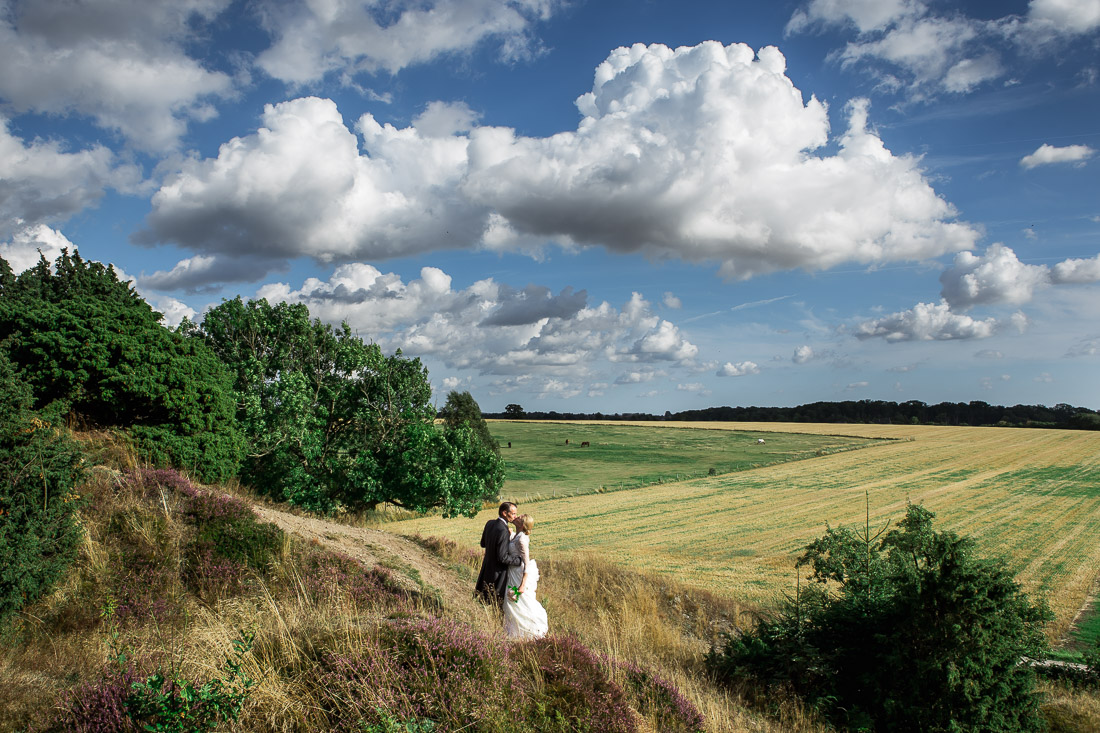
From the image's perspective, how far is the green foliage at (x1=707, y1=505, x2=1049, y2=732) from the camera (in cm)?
675

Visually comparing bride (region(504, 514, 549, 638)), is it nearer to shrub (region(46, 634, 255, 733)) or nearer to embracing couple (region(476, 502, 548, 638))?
embracing couple (region(476, 502, 548, 638))

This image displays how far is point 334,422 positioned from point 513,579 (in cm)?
1582

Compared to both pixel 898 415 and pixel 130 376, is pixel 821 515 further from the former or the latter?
pixel 898 415

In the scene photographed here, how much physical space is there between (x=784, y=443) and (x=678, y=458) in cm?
1755

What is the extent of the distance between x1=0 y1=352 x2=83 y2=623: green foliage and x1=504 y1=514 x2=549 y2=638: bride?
5.24 metres

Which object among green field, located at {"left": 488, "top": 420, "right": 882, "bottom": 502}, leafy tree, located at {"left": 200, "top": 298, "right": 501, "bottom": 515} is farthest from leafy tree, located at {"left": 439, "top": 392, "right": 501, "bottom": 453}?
leafy tree, located at {"left": 200, "top": 298, "right": 501, "bottom": 515}

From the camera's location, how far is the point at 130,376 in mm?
13406

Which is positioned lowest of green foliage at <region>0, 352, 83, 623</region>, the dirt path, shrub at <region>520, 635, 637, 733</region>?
the dirt path

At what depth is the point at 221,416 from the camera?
15750 mm

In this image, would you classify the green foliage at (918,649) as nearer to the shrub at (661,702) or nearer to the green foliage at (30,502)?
the shrub at (661,702)

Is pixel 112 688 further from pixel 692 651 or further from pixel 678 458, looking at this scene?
pixel 678 458

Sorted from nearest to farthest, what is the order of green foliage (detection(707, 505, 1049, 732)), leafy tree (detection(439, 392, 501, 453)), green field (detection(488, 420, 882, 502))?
green foliage (detection(707, 505, 1049, 732))
leafy tree (detection(439, 392, 501, 453))
green field (detection(488, 420, 882, 502))

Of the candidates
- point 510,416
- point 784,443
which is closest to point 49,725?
point 784,443

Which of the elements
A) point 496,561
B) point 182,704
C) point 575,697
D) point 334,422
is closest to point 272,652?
point 182,704
